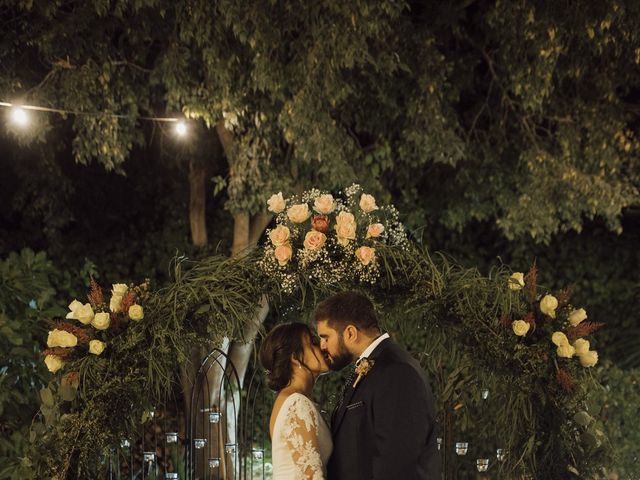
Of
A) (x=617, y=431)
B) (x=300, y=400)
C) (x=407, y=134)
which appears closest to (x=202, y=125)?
(x=407, y=134)

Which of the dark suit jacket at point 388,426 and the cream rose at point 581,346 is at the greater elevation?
the cream rose at point 581,346

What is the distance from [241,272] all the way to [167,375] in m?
0.56

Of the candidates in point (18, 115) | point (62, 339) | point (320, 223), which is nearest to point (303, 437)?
point (320, 223)

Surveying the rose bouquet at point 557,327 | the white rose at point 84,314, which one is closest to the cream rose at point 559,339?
the rose bouquet at point 557,327

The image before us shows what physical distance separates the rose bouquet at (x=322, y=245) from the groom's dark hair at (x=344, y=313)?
54 centimetres

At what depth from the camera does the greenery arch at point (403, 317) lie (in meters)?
4.69

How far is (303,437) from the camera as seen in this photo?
13.5 feet

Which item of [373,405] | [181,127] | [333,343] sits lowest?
[373,405]

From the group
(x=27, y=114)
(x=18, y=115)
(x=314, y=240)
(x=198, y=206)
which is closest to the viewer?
(x=314, y=240)

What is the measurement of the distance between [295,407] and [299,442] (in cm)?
14

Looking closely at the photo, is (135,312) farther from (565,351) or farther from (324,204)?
(565,351)

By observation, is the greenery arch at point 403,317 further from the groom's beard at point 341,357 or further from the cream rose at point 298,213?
the groom's beard at point 341,357

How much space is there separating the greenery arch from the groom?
0.61 metres

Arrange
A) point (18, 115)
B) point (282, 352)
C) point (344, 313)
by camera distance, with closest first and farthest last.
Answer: point (344, 313) < point (282, 352) < point (18, 115)
